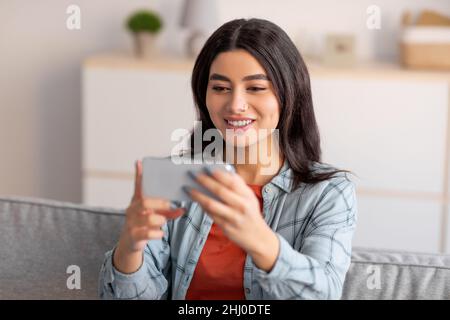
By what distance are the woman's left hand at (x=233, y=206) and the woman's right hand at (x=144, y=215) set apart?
0.11 m

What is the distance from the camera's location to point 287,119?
6.14 ft

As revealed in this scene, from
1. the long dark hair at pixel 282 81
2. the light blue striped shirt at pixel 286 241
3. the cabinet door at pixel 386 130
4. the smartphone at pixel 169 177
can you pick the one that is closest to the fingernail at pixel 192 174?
the smartphone at pixel 169 177

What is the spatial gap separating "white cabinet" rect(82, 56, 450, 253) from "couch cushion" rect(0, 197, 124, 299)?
4.91 feet

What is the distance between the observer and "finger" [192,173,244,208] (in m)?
1.45

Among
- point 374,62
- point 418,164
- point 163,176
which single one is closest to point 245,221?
point 163,176

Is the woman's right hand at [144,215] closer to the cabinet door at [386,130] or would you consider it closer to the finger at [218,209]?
the finger at [218,209]

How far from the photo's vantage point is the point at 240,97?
178 centimetres

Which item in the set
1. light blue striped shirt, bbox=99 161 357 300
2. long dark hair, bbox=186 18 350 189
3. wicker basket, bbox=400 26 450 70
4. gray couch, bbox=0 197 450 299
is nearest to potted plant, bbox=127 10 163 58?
wicker basket, bbox=400 26 450 70

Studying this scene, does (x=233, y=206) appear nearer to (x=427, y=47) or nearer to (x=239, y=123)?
(x=239, y=123)

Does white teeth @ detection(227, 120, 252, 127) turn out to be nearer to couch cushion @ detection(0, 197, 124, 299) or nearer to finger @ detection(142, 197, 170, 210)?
finger @ detection(142, 197, 170, 210)

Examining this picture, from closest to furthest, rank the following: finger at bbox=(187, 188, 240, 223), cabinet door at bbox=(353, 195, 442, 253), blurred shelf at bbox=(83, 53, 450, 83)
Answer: finger at bbox=(187, 188, 240, 223) → blurred shelf at bbox=(83, 53, 450, 83) → cabinet door at bbox=(353, 195, 442, 253)

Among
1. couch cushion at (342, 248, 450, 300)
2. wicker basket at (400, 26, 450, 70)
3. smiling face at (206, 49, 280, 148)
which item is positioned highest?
wicker basket at (400, 26, 450, 70)

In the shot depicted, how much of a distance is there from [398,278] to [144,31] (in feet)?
7.01

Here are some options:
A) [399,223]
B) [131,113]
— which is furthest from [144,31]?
[399,223]
